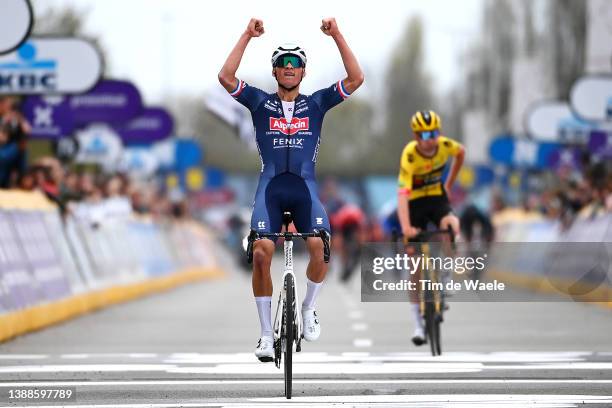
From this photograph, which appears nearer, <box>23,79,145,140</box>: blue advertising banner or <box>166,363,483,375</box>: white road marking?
<box>166,363,483,375</box>: white road marking

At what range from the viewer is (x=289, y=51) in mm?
11898

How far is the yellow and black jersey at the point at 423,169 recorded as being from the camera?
51.5 ft

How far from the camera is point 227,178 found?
365ft

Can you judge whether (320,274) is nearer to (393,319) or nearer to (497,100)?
(393,319)

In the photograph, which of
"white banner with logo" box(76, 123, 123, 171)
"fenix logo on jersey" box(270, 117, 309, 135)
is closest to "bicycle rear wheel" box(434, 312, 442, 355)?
"fenix logo on jersey" box(270, 117, 309, 135)

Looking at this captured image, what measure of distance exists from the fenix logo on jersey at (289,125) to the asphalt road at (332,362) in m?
1.72

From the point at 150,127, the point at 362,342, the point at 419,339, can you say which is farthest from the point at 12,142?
the point at 150,127

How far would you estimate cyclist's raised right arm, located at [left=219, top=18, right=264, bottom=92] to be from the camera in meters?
11.9

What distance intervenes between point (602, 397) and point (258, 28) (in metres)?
3.37

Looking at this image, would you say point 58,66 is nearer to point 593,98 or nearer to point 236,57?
point 593,98

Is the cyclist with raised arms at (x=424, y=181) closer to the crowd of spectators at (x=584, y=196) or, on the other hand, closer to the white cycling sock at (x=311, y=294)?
the white cycling sock at (x=311, y=294)

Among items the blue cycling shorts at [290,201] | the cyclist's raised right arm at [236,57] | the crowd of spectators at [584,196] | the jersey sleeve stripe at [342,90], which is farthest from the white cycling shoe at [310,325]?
the crowd of spectators at [584,196]

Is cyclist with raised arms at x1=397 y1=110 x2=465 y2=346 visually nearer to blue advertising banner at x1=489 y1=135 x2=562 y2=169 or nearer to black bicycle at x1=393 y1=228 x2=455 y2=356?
black bicycle at x1=393 y1=228 x2=455 y2=356

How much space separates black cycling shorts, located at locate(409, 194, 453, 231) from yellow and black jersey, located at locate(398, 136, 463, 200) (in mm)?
47
